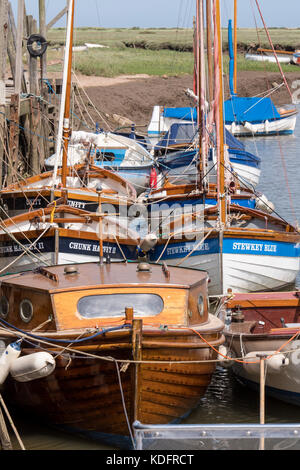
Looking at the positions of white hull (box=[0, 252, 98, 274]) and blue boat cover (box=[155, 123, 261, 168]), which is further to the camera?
blue boat cover (box=[155, 123, 261, 168])

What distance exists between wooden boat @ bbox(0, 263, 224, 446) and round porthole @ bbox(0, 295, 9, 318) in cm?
19

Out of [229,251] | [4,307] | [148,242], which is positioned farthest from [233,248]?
[4,307]

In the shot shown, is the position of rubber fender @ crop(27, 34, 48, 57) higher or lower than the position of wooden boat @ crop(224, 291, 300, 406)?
higher

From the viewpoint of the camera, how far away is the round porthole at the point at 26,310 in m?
10.6

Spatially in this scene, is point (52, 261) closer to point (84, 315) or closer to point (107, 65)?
point (84, 315)

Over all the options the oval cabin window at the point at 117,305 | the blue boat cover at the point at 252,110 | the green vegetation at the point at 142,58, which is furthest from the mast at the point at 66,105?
the green vegetation at the point at 142,58

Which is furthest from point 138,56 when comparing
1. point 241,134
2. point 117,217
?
point 117,217

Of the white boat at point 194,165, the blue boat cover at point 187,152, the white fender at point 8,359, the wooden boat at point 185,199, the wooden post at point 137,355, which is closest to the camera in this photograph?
the wooden post at point 137,355

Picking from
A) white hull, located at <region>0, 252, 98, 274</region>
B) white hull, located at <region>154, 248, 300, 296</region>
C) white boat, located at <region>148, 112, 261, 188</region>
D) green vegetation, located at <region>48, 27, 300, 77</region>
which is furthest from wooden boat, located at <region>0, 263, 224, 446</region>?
green vegetation, located at <region>48, 27, 300, 77</region>

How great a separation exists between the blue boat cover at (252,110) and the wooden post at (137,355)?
1589 inches

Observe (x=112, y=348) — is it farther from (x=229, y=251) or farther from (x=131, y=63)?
(x=131, y=63)

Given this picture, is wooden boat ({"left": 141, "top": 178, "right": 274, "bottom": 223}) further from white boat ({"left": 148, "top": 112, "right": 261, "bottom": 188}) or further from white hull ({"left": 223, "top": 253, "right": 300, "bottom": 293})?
white hull ({"left": 223, "top": 253, "right": 300, "bottom": 293})

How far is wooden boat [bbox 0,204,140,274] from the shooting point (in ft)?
51.8

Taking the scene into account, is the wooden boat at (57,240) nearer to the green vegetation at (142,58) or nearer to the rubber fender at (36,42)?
the rubber fender at (36,42)
